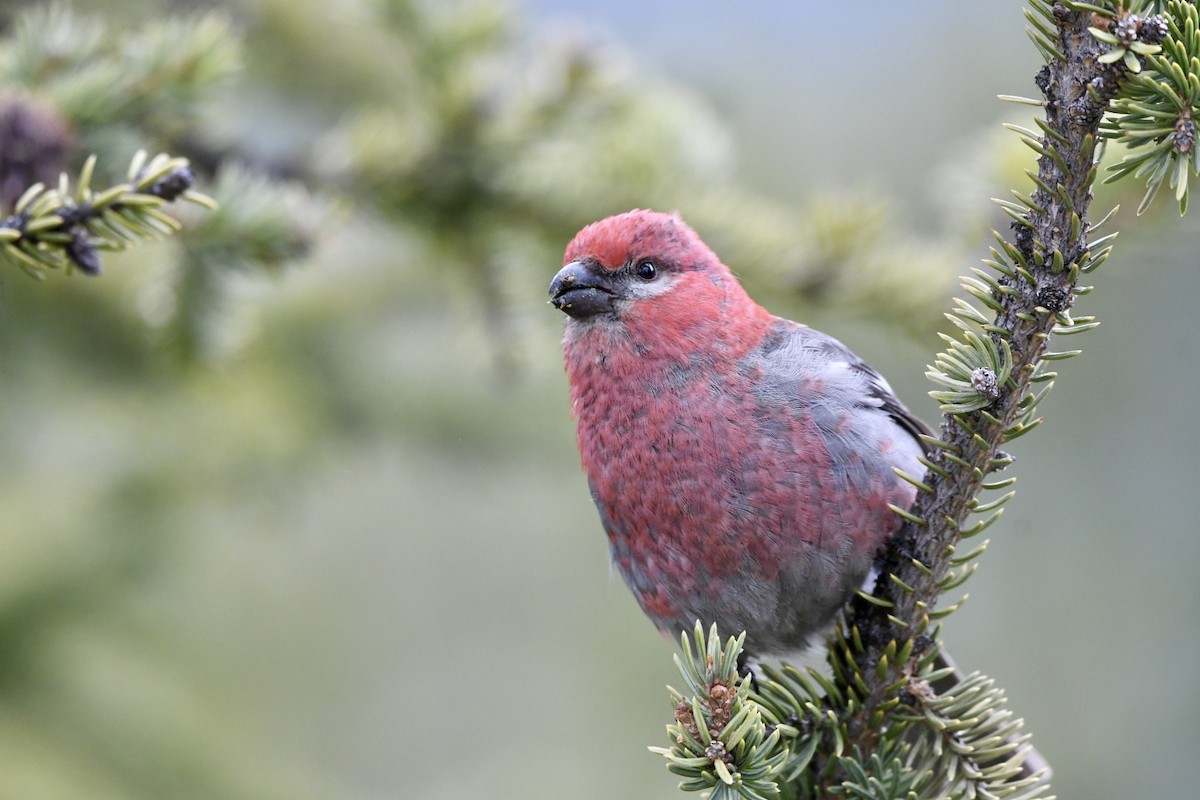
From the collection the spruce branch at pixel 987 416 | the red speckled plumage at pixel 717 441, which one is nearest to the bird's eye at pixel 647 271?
the red speckled plumage at pixel 717 441

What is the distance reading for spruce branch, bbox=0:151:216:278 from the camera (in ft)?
5.10

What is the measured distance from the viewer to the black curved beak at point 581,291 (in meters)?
2.54

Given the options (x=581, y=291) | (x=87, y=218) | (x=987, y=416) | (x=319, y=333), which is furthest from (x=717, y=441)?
(x=319, y=333)

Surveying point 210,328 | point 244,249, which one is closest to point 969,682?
point 244,249

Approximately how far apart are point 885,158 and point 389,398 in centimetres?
552

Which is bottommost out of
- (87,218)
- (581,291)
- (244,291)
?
(87,218)

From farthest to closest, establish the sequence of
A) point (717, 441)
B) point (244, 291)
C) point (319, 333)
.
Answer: point (319, 333) → point (244, 291) → point (717, 441)

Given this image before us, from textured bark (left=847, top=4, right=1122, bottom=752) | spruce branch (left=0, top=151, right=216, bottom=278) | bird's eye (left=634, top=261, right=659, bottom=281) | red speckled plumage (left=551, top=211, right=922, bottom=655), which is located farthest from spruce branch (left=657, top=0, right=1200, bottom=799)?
spruce branch (left=0, top=151, right=216, bottom=278)

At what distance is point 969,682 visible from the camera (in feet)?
6.44

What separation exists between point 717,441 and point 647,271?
0.53 m

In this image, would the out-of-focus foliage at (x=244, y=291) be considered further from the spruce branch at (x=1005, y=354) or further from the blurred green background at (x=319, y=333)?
the spruce branch at (x=1005, y=354)

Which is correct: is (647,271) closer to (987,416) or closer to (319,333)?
(987,416)

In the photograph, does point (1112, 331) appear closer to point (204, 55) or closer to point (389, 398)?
point (389, 398)

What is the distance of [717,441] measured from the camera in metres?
2.32
